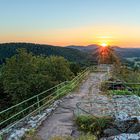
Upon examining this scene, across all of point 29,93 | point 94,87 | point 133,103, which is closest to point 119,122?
point 133,103

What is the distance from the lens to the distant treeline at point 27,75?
49.7 m

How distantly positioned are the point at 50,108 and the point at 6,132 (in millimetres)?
4575

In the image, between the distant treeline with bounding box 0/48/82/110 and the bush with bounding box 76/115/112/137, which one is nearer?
the bush with bounding box 76/115/112/137

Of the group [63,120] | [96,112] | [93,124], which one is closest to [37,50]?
[96,112]

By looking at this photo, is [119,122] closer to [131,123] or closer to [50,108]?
[131,123]

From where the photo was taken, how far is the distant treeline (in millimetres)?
49656

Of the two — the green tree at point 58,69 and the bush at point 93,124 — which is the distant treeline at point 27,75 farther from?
the bush at point 93,124

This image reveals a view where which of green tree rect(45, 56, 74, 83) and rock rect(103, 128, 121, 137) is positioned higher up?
rock rect(103, 128, 121, 137)

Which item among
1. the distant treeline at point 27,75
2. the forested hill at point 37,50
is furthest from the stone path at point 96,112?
the forested hill at point 37,50

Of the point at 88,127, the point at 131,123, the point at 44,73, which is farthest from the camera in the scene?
the point at 44,73

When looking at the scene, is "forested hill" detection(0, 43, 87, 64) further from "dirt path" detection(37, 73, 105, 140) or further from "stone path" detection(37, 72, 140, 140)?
"dirt path" detection(37, 73, 105, 140)

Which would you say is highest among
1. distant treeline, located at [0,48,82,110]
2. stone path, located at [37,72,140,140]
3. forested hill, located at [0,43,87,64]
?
stone path, located at [37,72,140,140]

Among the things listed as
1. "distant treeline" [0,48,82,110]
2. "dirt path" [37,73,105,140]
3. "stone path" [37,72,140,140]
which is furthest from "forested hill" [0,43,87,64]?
"dirt path" [37,73,105,140]

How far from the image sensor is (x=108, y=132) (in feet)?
44.6
